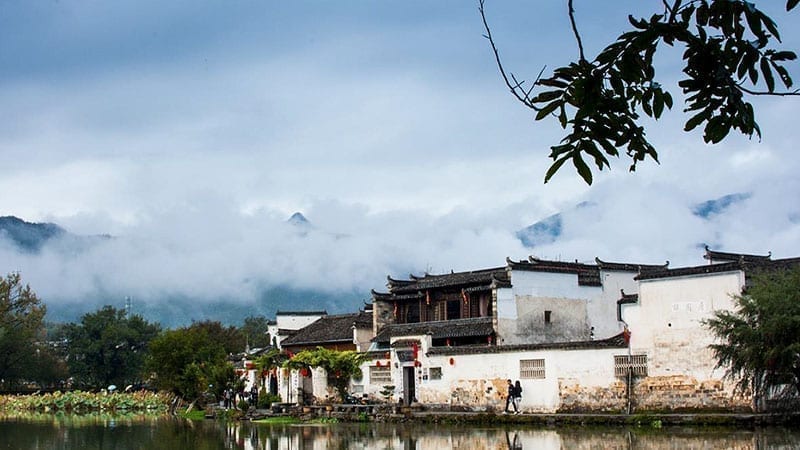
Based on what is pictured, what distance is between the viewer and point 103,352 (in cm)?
6066

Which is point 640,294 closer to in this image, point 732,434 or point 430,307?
point 732,434

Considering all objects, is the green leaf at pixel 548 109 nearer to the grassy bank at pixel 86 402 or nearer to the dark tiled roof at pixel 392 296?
the dark tiled roof at pixel 392 296

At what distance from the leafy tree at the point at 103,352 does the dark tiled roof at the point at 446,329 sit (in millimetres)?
27779

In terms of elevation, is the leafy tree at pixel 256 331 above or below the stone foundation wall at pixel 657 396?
above

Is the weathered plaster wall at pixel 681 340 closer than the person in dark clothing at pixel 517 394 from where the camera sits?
Yes

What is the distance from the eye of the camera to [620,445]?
1917cm

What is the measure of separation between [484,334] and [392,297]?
261 inches

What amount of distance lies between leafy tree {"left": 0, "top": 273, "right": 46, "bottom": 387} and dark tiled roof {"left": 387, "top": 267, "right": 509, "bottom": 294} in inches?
1091

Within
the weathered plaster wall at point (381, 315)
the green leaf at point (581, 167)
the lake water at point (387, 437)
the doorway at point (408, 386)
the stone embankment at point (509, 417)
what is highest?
the weathered plaster wall at point (381, 315)

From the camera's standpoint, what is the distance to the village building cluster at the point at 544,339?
2516 cm

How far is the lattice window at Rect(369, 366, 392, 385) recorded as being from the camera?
34312 mm

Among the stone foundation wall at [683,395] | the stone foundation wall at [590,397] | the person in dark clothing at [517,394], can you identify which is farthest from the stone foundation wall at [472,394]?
the stone foundation wall at [683,395]

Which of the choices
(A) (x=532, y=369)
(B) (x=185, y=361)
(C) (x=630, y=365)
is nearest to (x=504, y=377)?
(A) (x=532, y=369)

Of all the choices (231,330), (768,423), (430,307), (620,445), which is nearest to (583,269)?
(430,307)
